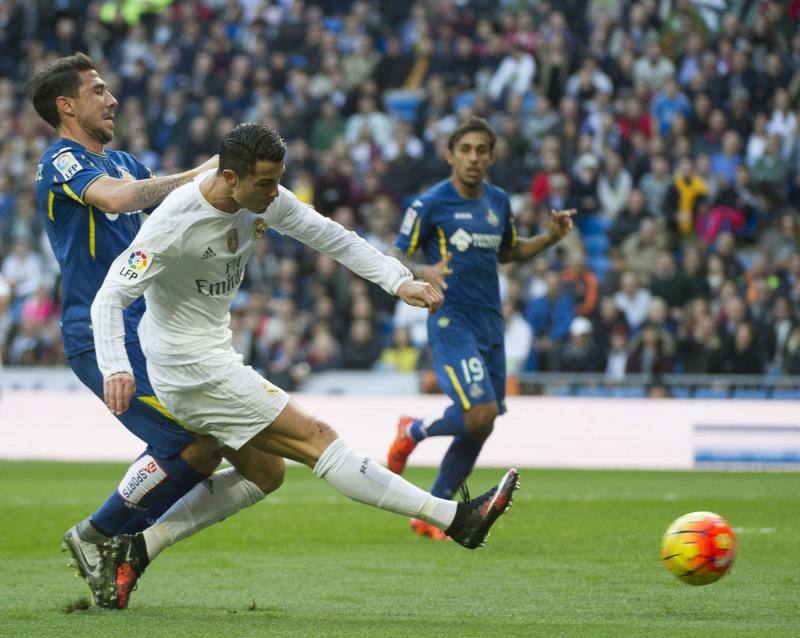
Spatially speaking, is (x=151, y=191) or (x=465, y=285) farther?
(x=465, y=285)

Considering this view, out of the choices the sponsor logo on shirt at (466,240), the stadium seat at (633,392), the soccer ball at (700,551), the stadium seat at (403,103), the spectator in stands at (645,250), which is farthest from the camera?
the stadium seat at (403,103)

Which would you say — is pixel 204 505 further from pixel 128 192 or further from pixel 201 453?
pixel 128 192

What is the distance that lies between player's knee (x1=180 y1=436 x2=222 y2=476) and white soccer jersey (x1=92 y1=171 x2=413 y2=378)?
0.46 metres

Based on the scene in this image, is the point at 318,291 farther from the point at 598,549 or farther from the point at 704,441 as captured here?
the point at 598,549

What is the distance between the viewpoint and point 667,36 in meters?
22.2

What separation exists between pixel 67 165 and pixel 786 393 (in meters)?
11.5

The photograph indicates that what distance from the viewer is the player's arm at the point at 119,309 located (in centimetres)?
629

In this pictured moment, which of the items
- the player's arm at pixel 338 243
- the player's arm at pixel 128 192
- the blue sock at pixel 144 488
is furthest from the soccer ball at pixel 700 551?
the player's arm at pixel 128 192

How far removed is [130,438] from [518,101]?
7.82 meters

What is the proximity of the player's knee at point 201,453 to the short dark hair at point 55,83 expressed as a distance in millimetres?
1871

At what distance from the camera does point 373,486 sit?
269 inches

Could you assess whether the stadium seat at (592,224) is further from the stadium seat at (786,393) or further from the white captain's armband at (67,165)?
the white captain's armband at (67,165)

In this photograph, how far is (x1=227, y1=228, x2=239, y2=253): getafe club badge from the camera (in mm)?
6816

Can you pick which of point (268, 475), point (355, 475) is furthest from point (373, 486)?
point (268, 475)
